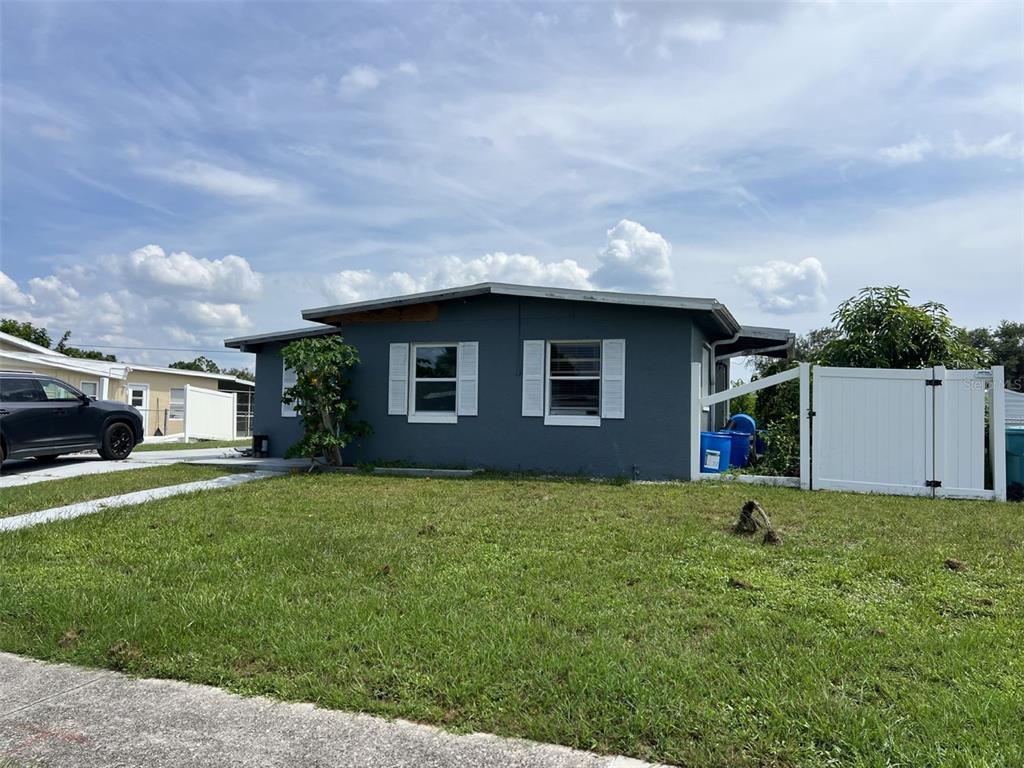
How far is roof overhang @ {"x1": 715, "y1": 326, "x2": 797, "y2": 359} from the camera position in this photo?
42.9 feet

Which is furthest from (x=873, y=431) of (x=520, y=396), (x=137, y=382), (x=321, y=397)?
(x=137, y=382)


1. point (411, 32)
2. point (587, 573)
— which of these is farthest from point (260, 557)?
point (411, 32)

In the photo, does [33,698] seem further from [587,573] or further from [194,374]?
[194,374]

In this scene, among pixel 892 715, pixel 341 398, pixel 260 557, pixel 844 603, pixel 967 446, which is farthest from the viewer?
pixel 341 398

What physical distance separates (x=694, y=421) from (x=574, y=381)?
207cm

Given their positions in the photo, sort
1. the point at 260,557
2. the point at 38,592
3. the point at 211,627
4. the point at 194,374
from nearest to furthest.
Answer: the point at 211,627 → the point at 38,592 → the point at 260,557 → the point at 194,374

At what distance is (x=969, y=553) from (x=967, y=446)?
3976 millimetres

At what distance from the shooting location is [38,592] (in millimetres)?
4781

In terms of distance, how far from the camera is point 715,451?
11117mm

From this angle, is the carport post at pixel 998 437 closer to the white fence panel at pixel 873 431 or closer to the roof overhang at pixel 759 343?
the white fence panel at pixel 873 431

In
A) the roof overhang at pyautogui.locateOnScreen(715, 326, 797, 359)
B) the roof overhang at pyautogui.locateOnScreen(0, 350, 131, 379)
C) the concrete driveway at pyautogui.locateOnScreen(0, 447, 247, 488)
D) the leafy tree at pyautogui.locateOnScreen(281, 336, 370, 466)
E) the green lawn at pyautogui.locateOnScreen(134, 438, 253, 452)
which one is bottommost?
the green lawn at pyautogui.locateOnScreen(134, 438, 253, 452)

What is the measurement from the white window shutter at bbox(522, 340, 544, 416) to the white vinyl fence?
13.3ft

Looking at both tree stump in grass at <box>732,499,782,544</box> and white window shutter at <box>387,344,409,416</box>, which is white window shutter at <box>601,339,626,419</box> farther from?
tree stump in grass at <box>732,499,782,544</box>

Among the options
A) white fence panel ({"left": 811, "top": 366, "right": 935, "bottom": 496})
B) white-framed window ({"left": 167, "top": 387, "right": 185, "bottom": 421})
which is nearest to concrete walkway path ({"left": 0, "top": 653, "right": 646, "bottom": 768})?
white fence panel ({"left": 811, "top": 366, "right": 935, "bottom": 496})
